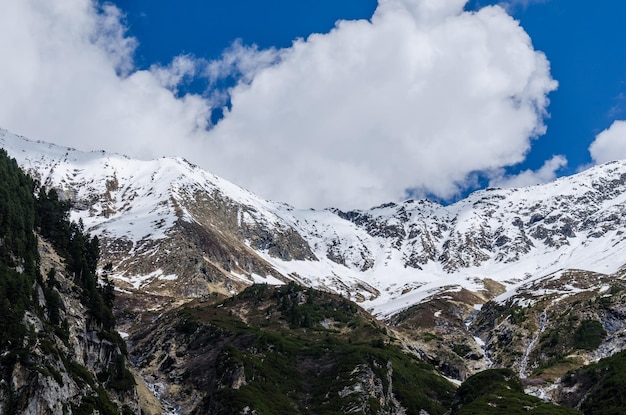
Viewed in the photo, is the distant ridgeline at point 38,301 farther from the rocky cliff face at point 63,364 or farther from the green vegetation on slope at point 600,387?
the green vegetation on slope at point 600,387

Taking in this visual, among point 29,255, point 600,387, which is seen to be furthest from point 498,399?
point 29,255

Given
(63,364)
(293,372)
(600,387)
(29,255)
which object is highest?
(29,255)

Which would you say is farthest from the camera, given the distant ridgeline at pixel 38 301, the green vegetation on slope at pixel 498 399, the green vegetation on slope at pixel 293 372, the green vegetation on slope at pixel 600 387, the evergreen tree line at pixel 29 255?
the green vegetation on slope at pixel 293 372

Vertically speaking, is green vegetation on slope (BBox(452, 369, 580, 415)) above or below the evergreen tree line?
below

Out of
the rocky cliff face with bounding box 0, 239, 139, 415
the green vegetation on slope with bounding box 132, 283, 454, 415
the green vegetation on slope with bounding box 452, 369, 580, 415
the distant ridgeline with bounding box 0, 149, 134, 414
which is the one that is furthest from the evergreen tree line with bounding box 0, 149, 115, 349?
the green vegetation on slope with bounding box 452, 369, 580, 415

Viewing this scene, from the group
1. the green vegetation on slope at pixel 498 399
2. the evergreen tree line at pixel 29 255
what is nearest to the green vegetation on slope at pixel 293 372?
the green vegetation on slope at pixel 498 399

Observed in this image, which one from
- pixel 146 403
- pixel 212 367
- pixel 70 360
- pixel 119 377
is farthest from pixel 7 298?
pixel 212 367

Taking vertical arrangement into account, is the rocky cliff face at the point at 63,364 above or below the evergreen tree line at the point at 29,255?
below

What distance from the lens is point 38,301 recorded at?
111812 millimetres

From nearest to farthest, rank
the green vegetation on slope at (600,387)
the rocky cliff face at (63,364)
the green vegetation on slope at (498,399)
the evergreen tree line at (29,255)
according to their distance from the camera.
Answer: the rocky cliff face at (63,364)
the evergreen tree line at (29,255)
the green vegetation on slope at (498,399)
the green vegetation on slope at (600,387)

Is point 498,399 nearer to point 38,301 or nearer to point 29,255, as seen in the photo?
Answer: point 38,301

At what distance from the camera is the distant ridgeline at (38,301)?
3553 inches

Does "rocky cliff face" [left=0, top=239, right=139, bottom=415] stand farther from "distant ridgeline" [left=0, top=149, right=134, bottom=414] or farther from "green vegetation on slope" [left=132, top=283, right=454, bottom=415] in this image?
"green vegetation on slope" [left=132, top=283, right=454, bottom=415]

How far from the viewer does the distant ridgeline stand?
90.2 m
